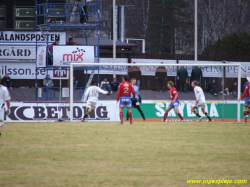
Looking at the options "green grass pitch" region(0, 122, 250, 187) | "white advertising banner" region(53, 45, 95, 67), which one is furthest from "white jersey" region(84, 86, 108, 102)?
"green grass pitch" region(0, 122, 250, 187)

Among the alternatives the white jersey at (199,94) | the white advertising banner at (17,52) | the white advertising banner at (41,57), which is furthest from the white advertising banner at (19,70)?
the white jersey at (199,94)

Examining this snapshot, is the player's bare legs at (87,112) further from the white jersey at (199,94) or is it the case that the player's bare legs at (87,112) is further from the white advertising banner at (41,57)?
the white advertising banner at (41,57)

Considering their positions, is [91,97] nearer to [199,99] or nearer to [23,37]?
[199,99]

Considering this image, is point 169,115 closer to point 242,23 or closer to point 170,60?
point 170,60

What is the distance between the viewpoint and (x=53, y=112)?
23.7 meters

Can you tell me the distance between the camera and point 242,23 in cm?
5834

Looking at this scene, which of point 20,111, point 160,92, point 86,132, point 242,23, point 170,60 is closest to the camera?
point 86,132

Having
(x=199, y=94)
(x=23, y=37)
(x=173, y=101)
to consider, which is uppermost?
(x=23, y=37)

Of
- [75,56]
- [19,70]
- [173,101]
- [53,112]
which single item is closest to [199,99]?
[173,101]

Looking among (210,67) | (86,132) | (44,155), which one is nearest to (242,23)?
(210,67)

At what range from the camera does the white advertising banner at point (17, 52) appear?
31.2 m

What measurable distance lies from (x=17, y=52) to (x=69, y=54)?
5.56 metres

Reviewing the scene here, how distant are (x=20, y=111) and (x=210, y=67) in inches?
374

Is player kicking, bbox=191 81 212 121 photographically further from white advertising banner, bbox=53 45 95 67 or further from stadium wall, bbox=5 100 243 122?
white advertising banner, bbox=53 45 95 67
